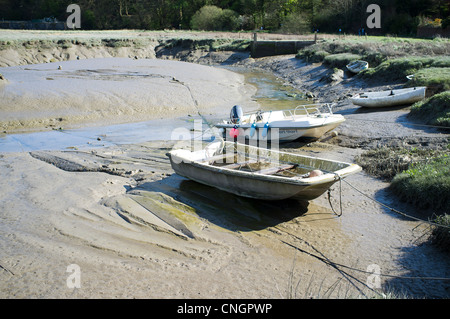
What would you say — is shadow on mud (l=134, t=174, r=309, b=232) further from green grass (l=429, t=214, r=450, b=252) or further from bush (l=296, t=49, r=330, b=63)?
bush (l=296, t=49, r=330, b=63)

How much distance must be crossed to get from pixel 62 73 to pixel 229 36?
89.3ft

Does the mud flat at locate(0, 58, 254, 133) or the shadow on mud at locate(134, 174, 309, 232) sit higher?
the mud flat at locate(0, 58, 254, 133)

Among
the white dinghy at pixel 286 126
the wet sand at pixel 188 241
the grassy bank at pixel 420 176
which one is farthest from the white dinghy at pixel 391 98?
the wet sand at pixel 188 241

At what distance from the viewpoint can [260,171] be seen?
895cm

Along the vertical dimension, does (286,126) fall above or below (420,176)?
above

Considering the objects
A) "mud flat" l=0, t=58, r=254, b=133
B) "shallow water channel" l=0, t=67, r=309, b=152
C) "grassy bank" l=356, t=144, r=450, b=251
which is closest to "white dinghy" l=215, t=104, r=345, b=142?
"shallow water channel" l=0, t=67, r=309, b=152

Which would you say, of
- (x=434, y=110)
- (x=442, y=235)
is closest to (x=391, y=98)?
(x=434, y=110)

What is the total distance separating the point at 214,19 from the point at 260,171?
183 ft

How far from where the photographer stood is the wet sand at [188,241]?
584 cm

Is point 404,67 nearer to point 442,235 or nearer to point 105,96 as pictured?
point 105,96

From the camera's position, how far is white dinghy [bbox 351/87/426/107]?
15.5 m

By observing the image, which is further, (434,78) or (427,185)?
(434,78)

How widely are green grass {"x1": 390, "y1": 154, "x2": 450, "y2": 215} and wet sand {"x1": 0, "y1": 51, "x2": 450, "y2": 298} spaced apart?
331 millimetres

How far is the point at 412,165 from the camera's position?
963cm
